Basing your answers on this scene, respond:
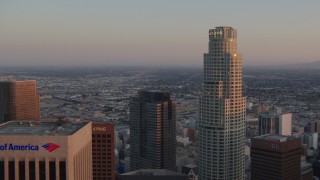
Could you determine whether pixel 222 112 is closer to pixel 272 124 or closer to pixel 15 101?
pixel 15 101

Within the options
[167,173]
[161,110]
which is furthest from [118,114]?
[167,173]

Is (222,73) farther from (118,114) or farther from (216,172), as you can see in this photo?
(118,114)

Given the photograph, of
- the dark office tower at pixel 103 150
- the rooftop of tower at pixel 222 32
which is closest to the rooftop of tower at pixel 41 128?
the dark office tower at pixel 103 150

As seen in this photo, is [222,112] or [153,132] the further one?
[153,132]

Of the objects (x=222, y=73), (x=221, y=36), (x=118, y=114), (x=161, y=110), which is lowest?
(x=118, y=114)

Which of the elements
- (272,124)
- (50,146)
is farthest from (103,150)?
(272,124)

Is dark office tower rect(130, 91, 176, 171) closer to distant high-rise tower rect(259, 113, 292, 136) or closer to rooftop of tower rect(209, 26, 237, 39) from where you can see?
A: rooftop of tower rect(209, 26, 237, 39)
